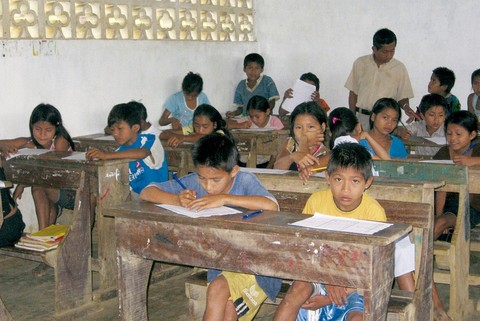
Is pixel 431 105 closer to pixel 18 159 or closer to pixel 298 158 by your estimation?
pixel 298 158

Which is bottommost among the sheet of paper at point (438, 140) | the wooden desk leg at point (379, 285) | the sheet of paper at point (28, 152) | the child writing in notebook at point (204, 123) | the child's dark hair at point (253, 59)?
the wooden desk leg at point (379, 285)

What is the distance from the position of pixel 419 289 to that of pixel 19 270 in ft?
→ 9.95

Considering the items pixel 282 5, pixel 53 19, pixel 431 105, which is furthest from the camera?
pixel 282 5

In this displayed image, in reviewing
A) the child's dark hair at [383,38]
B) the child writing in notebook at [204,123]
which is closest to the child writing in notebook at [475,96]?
the child's dark hair at [383,38]

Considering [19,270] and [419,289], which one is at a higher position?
[419,289]

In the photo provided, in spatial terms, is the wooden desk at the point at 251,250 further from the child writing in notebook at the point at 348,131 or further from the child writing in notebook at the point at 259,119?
the child writing in notebook at the point at 259,119

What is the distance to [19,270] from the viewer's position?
5152 mm

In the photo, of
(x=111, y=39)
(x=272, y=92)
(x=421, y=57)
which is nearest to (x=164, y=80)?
(x=111, y=39)

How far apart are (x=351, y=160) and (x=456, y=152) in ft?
5.68

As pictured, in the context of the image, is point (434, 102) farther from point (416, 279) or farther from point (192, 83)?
point (416, 279)

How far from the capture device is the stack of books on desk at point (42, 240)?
4.18 m

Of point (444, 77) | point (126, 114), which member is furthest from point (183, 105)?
point (444, 77)

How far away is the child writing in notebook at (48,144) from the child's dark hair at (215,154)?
2.13 m

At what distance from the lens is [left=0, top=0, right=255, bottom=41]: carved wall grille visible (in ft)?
19.3
